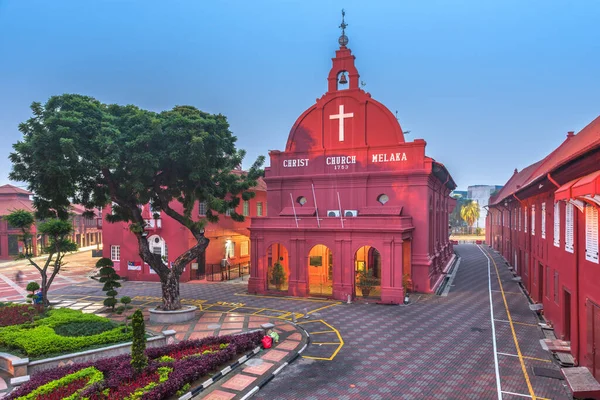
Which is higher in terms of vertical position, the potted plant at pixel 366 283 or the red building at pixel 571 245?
the red building at pixel 571 245

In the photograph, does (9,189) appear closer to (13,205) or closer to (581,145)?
(13,205)

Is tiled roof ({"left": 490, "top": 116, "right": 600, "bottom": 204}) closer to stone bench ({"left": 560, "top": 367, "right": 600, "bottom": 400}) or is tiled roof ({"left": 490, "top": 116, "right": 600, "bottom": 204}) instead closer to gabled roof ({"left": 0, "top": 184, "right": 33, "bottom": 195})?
stone bench ({"left": 560, "top": 367, "right": 600, "bottom": 400})

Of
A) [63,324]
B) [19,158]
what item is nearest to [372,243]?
[63,324]

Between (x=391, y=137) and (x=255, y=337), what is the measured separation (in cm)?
1881

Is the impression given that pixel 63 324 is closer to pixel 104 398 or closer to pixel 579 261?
pixel 104 398

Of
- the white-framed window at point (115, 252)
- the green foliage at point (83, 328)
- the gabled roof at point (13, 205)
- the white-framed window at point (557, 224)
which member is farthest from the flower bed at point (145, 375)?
the gabled roof at point (13, 205)

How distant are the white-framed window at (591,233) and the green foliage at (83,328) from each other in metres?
19.0

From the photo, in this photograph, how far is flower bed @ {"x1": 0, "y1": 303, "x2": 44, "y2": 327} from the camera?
1781 centimetres

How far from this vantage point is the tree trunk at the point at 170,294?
22016 mm

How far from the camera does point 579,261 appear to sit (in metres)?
13.5

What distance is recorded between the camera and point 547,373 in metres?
13.6

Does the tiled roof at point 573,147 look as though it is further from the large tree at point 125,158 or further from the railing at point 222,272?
the railing at point 222,272

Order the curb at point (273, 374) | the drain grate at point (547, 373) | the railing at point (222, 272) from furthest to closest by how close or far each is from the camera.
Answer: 1. the railing at point (222, 272)
2. the drain grate at point (547, 373)
3. the curb at point (273, 374)

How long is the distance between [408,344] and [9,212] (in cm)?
5896
